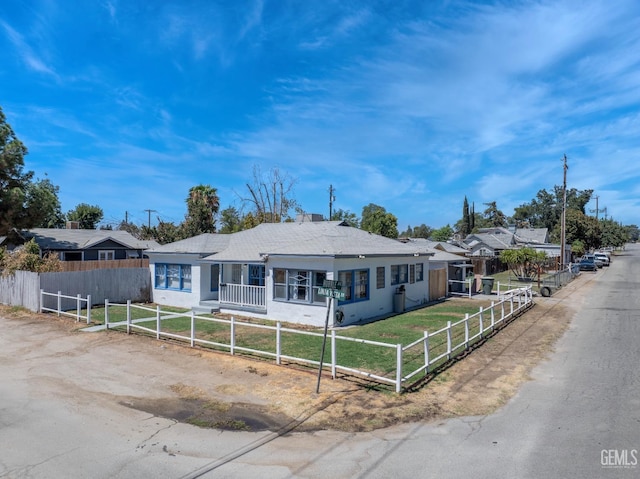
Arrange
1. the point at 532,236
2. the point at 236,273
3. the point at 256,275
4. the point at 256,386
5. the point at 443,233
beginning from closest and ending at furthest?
1. the point at 256,386
2. the point at 256,275
3. the point at 236,273
4. the point at 532,236
5. the point at 443,233

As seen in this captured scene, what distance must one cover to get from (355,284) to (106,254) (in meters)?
27.2

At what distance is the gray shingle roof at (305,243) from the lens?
17.8 meters

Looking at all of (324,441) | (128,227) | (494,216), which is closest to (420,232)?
(494,216)

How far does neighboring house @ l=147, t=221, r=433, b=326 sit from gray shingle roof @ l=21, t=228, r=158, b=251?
14207 mm

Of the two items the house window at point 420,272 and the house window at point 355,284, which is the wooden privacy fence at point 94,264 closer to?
the house window at point 355,284

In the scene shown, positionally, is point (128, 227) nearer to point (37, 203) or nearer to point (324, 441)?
point (37, 203)

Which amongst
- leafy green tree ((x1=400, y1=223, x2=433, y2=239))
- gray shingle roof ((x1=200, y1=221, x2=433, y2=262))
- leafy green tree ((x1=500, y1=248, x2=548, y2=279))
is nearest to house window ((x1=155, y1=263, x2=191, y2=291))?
gray shingle roof ((x1=200, y1=221, x2=433, y2=262))

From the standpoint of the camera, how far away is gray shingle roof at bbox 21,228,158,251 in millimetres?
33469

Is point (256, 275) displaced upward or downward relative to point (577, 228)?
downward

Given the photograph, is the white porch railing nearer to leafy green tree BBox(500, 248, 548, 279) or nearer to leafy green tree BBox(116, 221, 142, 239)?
leafy green tree BBox(500, 248, 548, 279)

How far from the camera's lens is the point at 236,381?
9.95 metres

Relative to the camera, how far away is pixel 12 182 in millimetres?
30469

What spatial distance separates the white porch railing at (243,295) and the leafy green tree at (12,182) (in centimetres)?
1867

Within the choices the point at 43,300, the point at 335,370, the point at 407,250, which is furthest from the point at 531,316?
the point at 43,300
